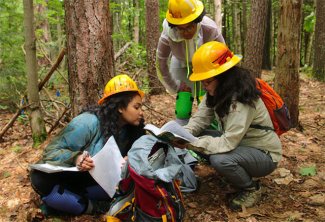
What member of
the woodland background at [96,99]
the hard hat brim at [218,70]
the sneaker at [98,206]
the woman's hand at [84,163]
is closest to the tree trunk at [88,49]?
the woodland background at [96,99]

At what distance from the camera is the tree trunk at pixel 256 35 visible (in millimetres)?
7004

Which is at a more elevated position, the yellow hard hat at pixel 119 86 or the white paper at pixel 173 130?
the yellow hard hat at pixel 119 86

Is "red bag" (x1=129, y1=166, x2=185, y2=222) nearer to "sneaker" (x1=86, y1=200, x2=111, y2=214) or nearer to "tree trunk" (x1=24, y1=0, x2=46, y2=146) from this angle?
"sneaker" (x1=86, y1=200, x2=111, y2=214)

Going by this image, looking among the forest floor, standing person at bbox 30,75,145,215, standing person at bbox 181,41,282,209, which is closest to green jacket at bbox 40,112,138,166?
standing person at bbox 30,75,145,215

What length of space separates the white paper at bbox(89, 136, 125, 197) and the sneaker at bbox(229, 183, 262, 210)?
115 centimetres

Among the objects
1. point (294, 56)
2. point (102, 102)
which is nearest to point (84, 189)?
point (102, 102)

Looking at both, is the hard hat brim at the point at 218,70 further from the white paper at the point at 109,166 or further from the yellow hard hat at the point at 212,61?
the white paper at the point at 109,166

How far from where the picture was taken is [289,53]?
4.77 meters

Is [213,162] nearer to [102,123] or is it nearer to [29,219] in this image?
[102,123]

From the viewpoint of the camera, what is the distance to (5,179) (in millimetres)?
4098

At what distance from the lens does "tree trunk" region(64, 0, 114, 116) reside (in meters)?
3.41

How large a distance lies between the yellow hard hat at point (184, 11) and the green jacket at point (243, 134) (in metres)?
1.06

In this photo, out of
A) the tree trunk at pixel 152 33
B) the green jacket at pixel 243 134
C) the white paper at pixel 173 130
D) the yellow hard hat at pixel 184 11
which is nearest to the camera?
the white paper at pixel 173 130

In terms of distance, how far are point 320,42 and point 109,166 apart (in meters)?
9.47
